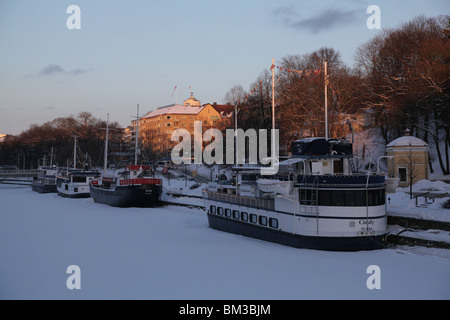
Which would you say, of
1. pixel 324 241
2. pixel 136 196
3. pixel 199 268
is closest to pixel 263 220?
pixel 324 241

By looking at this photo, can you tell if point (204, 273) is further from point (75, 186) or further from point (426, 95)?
point (75, 186)

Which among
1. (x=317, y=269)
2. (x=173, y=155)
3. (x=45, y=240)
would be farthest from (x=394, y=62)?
(x=173, y=155)

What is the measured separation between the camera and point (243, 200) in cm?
2900

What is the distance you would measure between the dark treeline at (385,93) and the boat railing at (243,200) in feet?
60.5

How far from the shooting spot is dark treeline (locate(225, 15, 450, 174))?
46469 mm

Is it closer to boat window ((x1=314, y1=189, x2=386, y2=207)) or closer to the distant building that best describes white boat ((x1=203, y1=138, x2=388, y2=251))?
boat window ((x1=314, y1=189, x2=386, y2=207))

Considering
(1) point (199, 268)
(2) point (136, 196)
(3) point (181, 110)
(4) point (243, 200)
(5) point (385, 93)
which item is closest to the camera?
(1) point (199, 268)

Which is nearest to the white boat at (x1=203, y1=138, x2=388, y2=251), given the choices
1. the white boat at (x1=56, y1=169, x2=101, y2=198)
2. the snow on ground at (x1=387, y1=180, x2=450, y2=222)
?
the snow on ground at (x1=387, y1=180, x2=450, y2=222)

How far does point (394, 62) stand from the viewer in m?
58.8

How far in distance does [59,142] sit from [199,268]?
13161 centimetres

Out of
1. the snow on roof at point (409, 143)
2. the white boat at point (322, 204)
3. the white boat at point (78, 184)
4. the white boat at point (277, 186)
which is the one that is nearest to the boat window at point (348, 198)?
the white boat at point (322, 204)

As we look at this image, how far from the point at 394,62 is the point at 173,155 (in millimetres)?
65175

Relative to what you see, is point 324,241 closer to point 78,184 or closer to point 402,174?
point 402,174

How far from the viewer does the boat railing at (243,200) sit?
1024 inches
